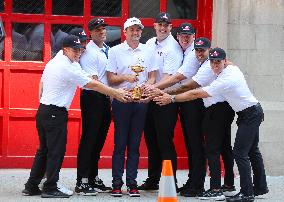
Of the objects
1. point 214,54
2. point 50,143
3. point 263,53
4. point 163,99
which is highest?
point 263,53

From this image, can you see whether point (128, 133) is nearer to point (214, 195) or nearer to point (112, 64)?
point (112, 64)

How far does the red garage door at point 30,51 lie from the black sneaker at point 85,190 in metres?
1.92

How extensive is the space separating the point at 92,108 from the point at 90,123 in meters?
0.18

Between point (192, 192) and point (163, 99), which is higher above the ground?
point (163, 99)

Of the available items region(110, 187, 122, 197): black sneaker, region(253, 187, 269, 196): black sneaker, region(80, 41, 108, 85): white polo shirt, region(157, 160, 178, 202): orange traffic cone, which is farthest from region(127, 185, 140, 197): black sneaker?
region(157, 160, 178, 202): orange traffic cone

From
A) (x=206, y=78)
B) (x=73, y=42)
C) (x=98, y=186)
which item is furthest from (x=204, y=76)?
(x=98, y=186)

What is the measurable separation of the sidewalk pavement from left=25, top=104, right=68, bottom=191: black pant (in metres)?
0.24

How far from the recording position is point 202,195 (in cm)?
1018

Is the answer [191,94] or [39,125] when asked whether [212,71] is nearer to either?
[191,94]

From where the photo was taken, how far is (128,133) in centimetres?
1027

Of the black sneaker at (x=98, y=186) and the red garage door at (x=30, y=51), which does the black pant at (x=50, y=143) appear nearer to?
the black sneaker at (x=98, y=186)

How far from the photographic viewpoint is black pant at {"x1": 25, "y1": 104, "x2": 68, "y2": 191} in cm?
987

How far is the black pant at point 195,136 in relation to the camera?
1028cm

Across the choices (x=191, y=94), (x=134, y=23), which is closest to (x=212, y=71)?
(x=191, y=94)
